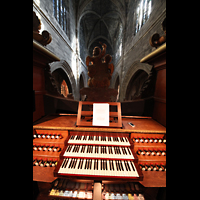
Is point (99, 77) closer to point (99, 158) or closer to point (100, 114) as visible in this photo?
point (100, 114)

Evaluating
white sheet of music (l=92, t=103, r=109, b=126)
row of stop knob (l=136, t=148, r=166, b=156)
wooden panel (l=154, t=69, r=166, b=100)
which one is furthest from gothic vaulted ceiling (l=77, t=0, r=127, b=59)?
row of stop knob (l=136, t=148, r=166, b=156)

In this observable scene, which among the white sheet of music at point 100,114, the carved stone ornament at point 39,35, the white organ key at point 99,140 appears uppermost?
the carved stone ornament at point 39,35

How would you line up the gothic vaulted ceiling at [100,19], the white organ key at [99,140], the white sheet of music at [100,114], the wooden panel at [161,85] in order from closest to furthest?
the white organ key at [99,140] → the white sheet of music at [100,114] → the wooden panel at [161,85] → the gothic vaulted ceiling at [100,19]

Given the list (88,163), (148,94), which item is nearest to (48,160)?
(88,163)

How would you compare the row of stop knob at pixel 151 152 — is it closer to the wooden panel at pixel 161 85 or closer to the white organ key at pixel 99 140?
the white organ key at pixel 99 140

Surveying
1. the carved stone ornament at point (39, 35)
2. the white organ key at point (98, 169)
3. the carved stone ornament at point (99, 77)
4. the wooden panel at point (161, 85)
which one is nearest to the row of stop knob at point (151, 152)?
the white organ key at point (98, 169)

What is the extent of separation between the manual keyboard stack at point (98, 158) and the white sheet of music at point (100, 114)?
0.23 metres

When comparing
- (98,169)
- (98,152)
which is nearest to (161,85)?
(98,152)

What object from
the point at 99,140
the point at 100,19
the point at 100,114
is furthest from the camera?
the point at 100,19

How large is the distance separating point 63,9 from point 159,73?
9.00m

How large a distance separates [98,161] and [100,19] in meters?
16.0

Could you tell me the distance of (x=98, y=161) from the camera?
1390 millimetres

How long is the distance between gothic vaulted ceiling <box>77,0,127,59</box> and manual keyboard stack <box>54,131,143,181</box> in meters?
10.9

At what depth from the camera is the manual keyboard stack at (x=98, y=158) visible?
1245mm
